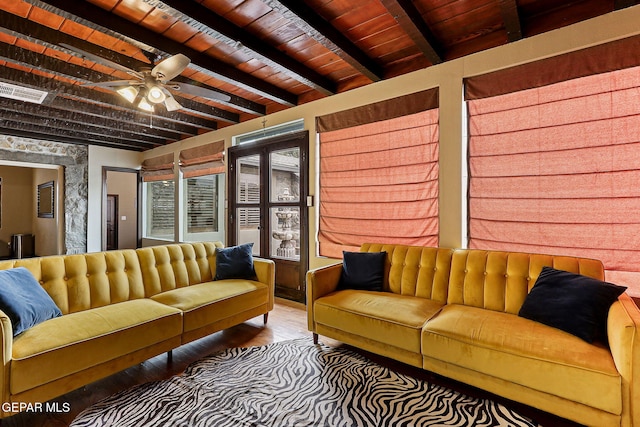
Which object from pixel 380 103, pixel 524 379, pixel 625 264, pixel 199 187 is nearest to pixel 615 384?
pixel 524 379

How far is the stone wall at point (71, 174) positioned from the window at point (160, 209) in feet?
3.73

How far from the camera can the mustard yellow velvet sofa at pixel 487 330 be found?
158 centimetres

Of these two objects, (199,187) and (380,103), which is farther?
(199,187)

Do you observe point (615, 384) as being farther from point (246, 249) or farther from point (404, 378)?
point (246, 249)

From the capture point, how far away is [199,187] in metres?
5.94

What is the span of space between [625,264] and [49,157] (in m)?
8.15

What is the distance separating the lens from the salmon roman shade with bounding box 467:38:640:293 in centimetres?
222

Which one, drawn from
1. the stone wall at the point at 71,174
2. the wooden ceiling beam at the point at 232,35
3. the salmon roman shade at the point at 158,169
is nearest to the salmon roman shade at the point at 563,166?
the wooden ceiling beam at the point at 232,35

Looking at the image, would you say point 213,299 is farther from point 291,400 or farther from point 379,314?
point 379,314

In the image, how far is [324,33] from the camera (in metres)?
2.49

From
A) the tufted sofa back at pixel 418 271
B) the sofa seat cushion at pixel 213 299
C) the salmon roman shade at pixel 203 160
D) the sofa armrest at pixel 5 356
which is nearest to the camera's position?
the sofa armrest at pixel 5 356

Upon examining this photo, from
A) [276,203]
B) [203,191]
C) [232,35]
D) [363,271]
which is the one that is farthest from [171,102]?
[203,191]

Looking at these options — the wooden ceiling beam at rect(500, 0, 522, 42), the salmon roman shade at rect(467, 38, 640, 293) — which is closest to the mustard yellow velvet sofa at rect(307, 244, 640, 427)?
the salmon roman shade at rect(467, 38, 640, 293)

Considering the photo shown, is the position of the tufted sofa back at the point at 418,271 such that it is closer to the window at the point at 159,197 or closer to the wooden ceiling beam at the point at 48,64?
the wooden ceiling beam at the point at 48,64
